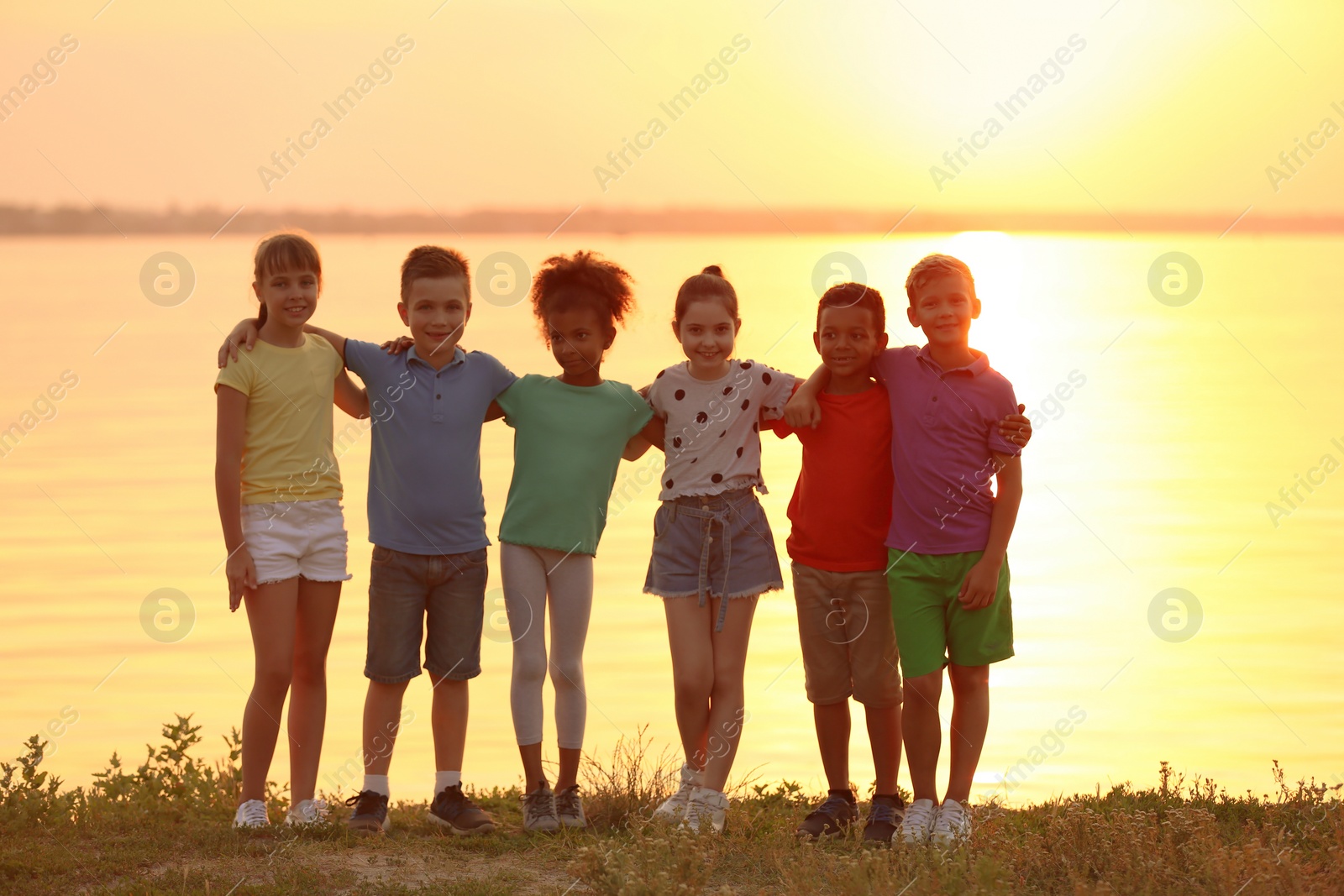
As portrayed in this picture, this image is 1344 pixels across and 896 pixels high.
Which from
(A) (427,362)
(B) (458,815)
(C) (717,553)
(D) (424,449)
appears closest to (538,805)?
(B) (458,815)

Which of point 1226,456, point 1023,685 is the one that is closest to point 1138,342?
point 1226,456

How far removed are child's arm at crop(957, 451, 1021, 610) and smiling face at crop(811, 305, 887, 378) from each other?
2.33 feet

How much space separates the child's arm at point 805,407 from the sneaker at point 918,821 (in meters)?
1.43

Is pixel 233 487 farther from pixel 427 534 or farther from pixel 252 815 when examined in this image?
pixel 252 815

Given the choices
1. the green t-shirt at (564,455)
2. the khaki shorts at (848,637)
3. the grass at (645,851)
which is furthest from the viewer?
the green t-shirt at (564,455)

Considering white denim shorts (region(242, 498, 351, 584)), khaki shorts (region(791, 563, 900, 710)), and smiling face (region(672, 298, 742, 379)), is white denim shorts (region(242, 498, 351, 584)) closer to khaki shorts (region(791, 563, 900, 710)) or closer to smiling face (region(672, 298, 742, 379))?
smiling face (region(672, 298, 742, 379))

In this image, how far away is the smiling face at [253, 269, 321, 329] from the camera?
5.43m

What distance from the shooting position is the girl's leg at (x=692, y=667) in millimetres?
5410

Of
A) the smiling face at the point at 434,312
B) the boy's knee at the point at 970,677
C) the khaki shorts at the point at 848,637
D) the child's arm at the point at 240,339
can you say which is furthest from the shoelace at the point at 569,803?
the child's arm at the point at 240,339

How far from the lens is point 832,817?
216 inches

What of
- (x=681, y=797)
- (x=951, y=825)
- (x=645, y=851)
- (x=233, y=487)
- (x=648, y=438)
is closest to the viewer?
(x=645, y=851)

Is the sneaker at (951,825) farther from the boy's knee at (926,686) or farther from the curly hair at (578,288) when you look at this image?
the curly hair at (578,288)

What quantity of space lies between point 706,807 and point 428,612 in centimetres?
128

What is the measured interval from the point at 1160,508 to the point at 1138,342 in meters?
17.3
